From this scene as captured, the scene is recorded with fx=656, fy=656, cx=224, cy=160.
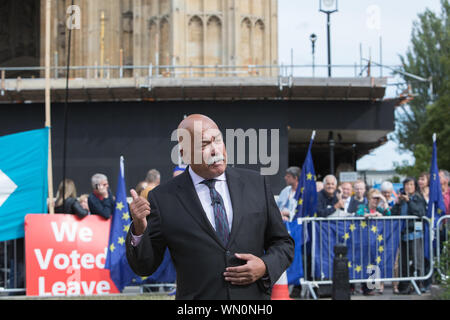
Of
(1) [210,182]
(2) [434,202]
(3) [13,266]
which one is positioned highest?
(1) [210,182]

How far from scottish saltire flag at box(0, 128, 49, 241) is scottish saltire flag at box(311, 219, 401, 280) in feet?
14.6

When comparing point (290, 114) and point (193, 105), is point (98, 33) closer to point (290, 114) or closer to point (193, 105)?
point (193, 105)

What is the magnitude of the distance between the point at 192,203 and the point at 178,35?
2002cm

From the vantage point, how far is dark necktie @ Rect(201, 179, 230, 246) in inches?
136

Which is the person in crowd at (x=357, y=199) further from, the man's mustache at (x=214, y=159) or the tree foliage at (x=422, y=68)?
the tree foliage at (x=422, y=68)

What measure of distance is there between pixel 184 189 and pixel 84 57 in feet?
72.3

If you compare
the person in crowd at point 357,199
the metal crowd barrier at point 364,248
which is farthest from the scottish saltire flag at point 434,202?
the person in crowd at point 357,199

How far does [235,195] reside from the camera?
3.52 meters

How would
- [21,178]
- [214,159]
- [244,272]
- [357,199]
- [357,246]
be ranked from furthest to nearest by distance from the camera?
[357,199] → [357,246] → [21,178] → [214,159] → [244,272]

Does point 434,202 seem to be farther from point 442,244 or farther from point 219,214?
point 219,214

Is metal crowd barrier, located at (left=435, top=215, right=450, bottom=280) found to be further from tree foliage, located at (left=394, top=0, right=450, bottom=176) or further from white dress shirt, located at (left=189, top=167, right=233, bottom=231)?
tree foliage, located at (left=394, top=0, right=450, bottom=176)

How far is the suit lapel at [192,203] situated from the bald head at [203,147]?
0.35 ft

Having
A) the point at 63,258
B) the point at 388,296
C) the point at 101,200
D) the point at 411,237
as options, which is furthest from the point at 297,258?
the point at 63,258

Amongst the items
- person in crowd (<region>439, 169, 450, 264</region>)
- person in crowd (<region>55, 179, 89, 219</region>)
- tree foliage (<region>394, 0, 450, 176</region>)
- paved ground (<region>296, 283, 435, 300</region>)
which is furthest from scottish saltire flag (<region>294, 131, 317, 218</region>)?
tree foliage (<region>394, 0, 450, 176</region>)
